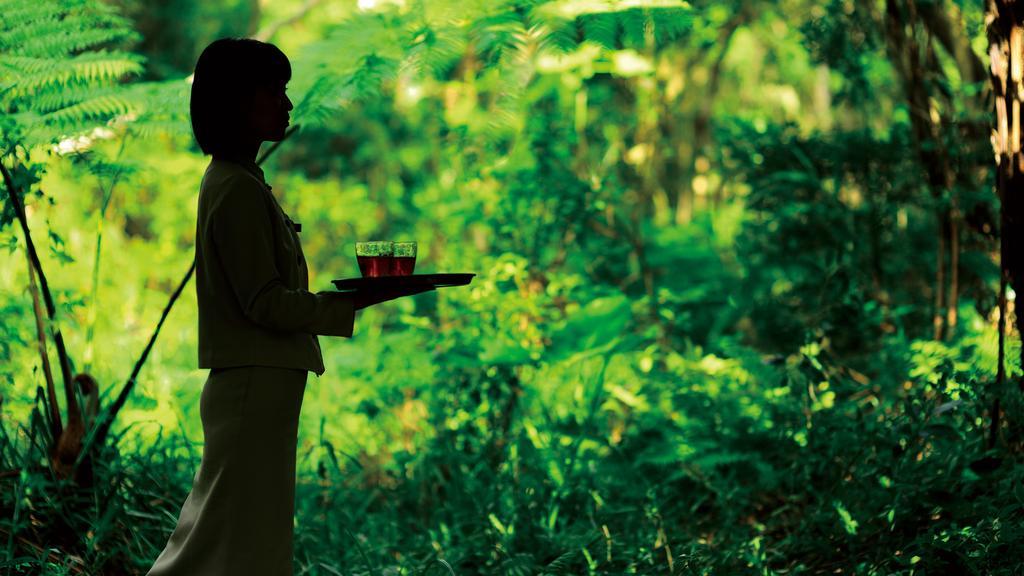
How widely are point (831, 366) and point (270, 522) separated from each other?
2.72 m

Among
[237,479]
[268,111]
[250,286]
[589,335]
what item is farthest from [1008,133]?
Answer: [237,479]

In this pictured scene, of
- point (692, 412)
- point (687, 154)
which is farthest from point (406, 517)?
point (687, 154)

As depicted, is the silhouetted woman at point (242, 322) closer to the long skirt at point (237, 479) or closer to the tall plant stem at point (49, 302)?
the long skirt at point (237, 479)

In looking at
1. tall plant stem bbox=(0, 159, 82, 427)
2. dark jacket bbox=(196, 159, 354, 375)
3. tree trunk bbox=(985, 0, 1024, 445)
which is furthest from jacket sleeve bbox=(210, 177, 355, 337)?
tree trunk bbox=(985, 0, 1024, 445)

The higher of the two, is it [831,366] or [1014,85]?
[1014,85]

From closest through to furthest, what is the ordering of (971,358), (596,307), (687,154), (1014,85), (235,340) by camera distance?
(235,340)
(1014,85)
(971,358)
(596,307)
(687,154)

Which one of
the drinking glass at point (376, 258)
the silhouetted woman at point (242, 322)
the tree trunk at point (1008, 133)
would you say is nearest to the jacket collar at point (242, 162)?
the silhouetted woman at point (242, 322)

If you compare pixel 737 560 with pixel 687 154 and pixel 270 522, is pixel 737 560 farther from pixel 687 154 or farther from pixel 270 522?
pixel 687 154

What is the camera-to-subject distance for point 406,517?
13.4 ft

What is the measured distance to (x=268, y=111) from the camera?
7.21ft

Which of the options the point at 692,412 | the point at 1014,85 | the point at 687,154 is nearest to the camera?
the point at 1014,85

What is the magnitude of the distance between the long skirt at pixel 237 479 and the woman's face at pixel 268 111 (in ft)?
1.91

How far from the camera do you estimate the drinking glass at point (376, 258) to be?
7.14 ft

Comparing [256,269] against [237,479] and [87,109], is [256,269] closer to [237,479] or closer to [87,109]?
[237,479]
